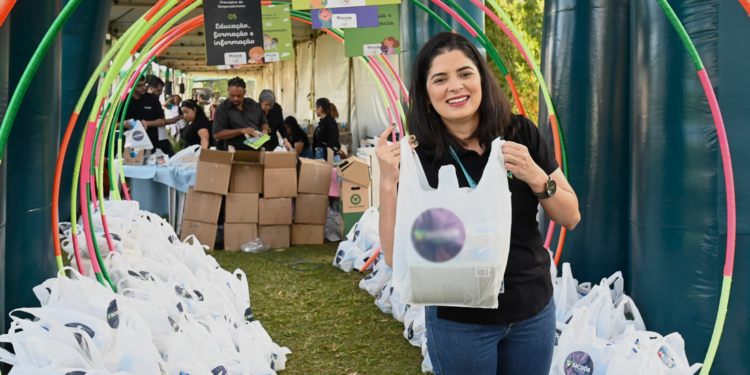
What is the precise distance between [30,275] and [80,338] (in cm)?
75

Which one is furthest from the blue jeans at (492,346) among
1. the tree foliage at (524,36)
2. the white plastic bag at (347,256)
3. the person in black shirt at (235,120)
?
the tree foliage at (524,36)

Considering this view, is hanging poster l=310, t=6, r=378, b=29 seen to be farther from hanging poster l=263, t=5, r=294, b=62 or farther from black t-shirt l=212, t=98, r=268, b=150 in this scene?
black t-shirt l=212, t=98, r=268, b=150

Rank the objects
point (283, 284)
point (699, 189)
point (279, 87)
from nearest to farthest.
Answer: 1. point (699, 189)
2. point (283, 284)
3. point (279, 87)

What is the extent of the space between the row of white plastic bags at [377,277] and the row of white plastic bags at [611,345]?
2.76 feet

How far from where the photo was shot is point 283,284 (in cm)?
508

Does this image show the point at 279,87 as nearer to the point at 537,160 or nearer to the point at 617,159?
the point at 617,159

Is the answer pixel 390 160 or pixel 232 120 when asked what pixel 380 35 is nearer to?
pixel 232 120

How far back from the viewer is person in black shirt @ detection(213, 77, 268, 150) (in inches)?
258

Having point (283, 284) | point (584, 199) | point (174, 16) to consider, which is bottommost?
point (283, 284)

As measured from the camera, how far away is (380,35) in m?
4.25

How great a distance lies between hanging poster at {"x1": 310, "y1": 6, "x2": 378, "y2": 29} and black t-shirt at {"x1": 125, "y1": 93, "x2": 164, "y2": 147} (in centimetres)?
445

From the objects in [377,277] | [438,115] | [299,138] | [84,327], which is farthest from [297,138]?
[438,115]

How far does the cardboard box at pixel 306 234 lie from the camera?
6.57m

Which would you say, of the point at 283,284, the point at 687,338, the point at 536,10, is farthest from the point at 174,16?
the point at 536,10
